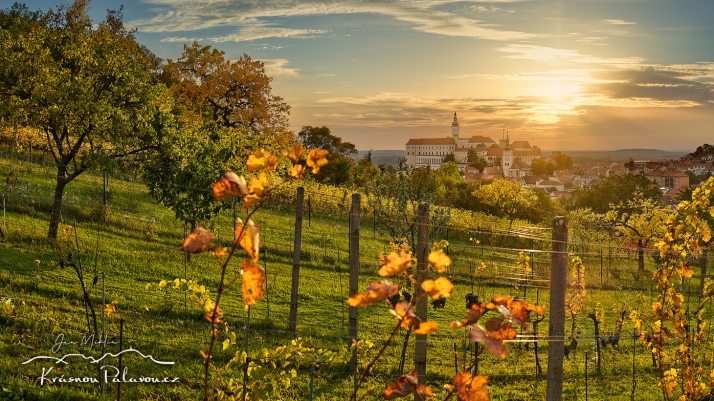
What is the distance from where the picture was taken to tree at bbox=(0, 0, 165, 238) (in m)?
12.9

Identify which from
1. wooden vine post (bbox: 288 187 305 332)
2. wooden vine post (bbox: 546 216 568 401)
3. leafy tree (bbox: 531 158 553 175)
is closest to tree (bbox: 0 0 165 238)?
wooden vine post (bbox: 288 187 305 332)

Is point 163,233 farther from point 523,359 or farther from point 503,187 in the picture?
point 503,187

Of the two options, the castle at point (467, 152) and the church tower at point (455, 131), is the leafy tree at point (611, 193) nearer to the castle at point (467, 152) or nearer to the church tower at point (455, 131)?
the castle at point (467, 152)

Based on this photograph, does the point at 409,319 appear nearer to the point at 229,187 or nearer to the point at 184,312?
the point at 229,187

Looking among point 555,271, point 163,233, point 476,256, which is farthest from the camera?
point 476,256

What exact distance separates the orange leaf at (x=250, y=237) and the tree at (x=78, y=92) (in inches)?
488

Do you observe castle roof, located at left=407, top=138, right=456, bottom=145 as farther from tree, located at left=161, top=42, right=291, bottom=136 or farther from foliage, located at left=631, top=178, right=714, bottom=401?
foliage, located at left=631, top=178, right=714, bottom=401

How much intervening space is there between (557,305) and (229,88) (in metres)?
22.9

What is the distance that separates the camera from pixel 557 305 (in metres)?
5.19

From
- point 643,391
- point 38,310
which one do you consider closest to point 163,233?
point 38,310

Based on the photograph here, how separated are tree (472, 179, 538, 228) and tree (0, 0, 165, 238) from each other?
21548mm

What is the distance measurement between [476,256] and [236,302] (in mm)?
10932

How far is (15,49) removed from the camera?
44.9 ft

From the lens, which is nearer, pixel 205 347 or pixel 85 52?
pixel 205 347
